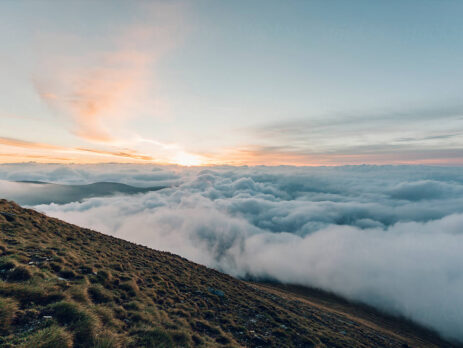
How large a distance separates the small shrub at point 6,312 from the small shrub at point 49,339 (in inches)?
44.9

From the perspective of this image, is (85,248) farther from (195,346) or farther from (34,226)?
(195,346)

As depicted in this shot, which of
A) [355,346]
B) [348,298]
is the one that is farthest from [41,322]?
[348,298]

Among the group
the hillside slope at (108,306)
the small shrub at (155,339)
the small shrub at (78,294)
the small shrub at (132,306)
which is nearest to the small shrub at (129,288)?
the hillside slope at (108,306)

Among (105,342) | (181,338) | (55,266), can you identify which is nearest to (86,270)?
(55,266)

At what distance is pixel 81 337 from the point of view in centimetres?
667

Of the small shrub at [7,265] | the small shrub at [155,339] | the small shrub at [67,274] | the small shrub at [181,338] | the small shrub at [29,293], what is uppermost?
the small shrub at [7,265]

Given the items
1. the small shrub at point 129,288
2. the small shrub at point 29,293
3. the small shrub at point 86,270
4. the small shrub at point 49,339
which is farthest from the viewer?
the small shrub at point 86,270

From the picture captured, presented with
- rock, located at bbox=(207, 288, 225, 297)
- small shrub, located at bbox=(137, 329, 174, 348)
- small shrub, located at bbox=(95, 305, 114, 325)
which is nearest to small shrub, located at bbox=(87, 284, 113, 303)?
small shrub, located at bbox=(95, 305, 114, 325)

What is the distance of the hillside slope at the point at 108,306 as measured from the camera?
22.7 ft

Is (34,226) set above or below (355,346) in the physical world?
above

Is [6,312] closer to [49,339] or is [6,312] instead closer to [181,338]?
[49,339]

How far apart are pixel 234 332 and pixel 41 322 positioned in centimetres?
1133

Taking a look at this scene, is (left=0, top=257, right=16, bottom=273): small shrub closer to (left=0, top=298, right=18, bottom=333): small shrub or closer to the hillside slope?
the hillside slope

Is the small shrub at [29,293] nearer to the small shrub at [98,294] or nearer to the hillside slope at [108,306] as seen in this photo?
the hillside slope at [108,306]
